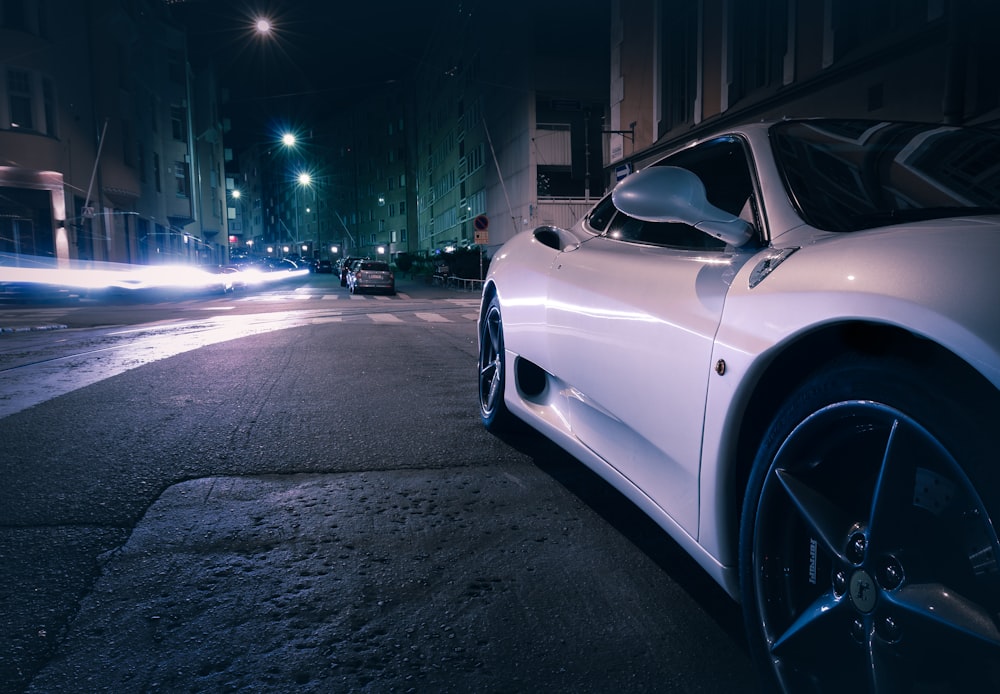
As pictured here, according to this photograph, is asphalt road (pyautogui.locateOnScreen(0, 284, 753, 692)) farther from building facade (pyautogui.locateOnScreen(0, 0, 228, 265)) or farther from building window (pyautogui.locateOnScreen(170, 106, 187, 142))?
building window (pyautogui.locateOnScreen(170, 106, 187, 142))

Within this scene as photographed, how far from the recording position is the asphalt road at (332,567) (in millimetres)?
2121

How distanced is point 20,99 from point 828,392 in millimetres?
33597

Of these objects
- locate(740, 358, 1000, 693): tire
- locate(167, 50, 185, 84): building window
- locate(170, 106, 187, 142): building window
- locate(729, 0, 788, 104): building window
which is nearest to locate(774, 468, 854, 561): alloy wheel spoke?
locate(740, 358, 1000, 693): tire

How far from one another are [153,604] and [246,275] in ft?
127

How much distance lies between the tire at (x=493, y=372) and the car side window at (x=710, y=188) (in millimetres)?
1335

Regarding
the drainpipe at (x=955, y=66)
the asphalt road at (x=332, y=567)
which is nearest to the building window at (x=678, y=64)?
the drainpipe at (x=955, y=66)

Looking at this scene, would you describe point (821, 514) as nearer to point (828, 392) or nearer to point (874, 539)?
point (874, 539)

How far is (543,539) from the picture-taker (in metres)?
Result: 3.09

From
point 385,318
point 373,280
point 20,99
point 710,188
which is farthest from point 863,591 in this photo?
point 20,99

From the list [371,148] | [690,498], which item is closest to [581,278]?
[690,498]

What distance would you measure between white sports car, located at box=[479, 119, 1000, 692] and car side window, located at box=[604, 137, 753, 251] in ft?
0.10

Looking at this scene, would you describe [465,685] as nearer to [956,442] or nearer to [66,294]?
[956,442]

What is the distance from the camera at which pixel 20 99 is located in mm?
28000

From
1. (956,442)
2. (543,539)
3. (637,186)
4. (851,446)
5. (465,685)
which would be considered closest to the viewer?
(956,442)
